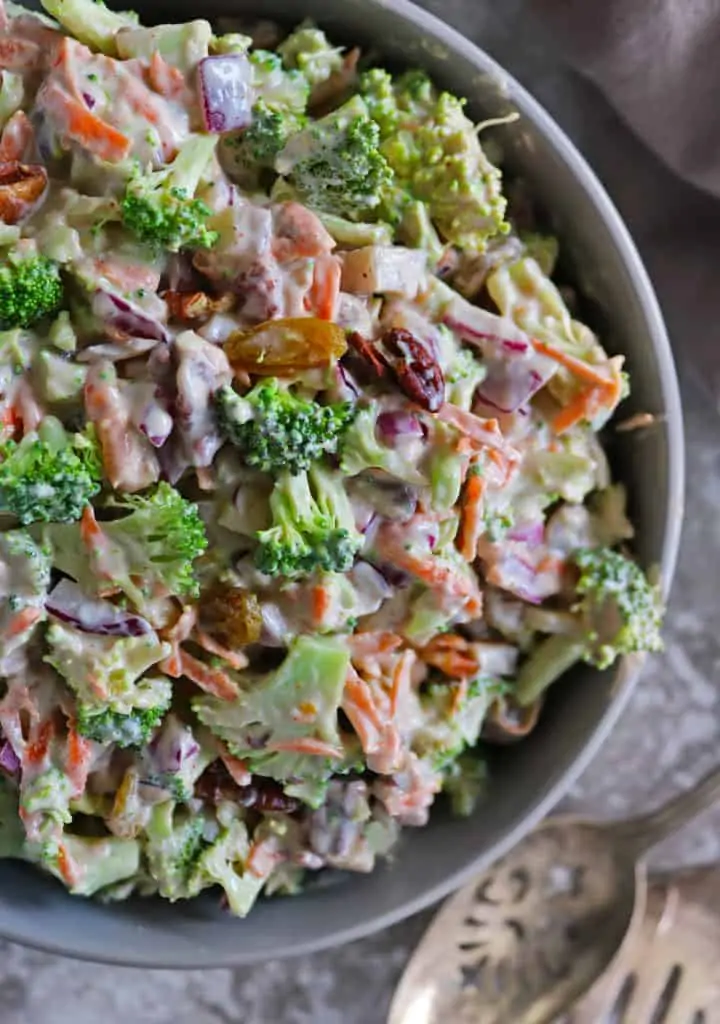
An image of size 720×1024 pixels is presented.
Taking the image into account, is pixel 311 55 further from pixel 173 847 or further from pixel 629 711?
pixel 629 711

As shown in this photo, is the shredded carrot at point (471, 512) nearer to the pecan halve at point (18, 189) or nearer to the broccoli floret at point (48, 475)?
the broccoli floret at point (48, 475)

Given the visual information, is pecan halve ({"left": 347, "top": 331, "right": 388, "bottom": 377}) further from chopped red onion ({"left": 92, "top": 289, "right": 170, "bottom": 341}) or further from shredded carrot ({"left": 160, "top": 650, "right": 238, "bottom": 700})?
shredded carrot ({"left": 160, "top": 650, "right": 238, "bottom": 700})

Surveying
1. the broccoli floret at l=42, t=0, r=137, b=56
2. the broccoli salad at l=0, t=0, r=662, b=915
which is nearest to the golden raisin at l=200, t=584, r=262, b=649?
the broccoli salad at l=0, t=0, r=662, b=915

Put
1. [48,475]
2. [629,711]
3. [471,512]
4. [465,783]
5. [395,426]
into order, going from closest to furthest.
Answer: [48,475] → [395,426] → [471,512] → [465,783] → [629,711]

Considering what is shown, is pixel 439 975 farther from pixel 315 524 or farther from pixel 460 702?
pixel 315 524

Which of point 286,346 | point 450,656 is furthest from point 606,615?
point 286,346

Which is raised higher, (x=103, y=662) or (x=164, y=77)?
(x=164, y=77)

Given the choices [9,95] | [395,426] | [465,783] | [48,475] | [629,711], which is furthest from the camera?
[629,711]
